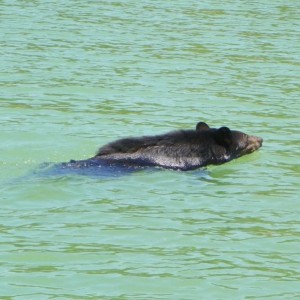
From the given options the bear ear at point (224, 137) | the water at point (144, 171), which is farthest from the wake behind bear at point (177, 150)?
the water at point (144, 171)

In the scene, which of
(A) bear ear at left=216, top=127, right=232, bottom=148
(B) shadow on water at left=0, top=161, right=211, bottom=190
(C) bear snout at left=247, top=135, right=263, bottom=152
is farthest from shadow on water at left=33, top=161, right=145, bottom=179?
(C) bear snout at left=247, top=135, right=263, bottom=152

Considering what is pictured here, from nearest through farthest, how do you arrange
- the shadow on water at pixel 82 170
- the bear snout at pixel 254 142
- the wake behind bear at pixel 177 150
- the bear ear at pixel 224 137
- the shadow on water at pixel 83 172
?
the shadow on water at pixel 83 172, the shadow on water at pixel 82 170, the wake behind bear at pixel 177 150, the bear ear at pixel 224 137, the bear snout at pixel 254 142

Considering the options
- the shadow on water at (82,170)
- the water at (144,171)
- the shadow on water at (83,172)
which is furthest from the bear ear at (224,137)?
the shadow on water at (82,170)

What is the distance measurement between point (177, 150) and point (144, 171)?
644 millimetres

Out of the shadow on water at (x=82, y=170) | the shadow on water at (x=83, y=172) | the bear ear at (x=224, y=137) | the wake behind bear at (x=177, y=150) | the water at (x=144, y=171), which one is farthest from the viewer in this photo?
the bear ear at (x=224, y=137)

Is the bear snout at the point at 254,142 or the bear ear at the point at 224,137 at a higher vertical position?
the bear ear at the point at 224,137

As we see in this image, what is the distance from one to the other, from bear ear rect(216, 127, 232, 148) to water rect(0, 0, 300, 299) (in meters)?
0.27

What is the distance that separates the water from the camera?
8.80m

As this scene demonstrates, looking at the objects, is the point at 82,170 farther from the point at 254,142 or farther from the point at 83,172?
the point at 254,142

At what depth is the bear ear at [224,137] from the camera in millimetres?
12930

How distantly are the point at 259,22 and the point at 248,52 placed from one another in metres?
4.05

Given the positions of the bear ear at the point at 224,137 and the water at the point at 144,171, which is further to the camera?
the bear ear at the point at 224,137

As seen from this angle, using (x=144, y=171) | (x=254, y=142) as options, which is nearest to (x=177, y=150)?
(x=144, y=171)

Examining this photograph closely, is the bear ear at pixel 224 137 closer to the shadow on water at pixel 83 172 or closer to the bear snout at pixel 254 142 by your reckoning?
the bear snout at pixel 254 142
